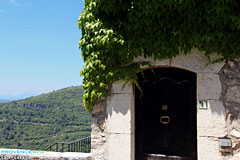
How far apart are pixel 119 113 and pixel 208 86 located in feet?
5.08

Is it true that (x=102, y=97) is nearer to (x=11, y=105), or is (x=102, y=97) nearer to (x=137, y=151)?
(x=137, y=151)

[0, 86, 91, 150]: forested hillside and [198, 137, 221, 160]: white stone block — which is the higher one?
[198, 137, 221, 160]: white stone block

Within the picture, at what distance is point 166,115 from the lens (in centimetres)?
406

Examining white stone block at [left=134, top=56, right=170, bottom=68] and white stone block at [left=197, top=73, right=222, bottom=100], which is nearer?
white stone block at [left=197, top=73, right=222, bottom=100]

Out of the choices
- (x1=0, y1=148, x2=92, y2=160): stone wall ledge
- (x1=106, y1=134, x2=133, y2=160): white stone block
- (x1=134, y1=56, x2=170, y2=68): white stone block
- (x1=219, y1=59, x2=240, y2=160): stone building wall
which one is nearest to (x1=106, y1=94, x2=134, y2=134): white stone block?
(x1=106, y1=134, x2=133, y2=160): white stone block

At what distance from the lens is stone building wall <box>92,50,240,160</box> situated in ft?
11.6

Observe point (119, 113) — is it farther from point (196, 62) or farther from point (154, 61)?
point (196, 62)

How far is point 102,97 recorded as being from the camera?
13.8 ft

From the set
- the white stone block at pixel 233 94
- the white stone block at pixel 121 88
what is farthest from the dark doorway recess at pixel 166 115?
the white stone block at pixel 233 94

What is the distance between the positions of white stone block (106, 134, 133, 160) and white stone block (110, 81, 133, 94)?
76 cm

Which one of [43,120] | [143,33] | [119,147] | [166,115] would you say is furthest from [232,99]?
[43,120]

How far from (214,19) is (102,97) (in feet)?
7.37

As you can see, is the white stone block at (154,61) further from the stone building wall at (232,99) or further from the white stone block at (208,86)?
the stone building wall at (232,99)

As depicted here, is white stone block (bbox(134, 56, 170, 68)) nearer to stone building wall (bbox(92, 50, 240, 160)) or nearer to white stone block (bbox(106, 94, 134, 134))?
stone building wall (bbox(92, 50, 240, 160))
